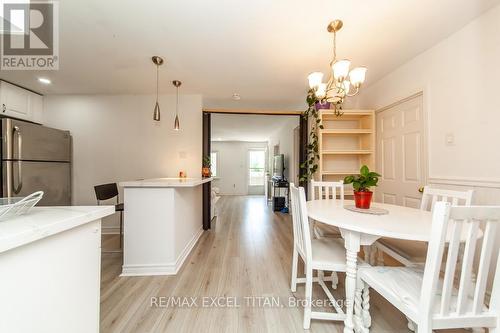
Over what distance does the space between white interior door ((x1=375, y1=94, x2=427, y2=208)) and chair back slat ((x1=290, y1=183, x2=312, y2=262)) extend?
1619 millimetres

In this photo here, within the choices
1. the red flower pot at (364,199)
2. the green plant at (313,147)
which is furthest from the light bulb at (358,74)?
the green plant at (313,147)

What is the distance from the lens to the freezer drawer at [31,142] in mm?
2389

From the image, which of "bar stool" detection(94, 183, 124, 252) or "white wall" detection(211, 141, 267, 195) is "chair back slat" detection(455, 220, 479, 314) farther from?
"white wall" detection(211, 141, 267, 195)

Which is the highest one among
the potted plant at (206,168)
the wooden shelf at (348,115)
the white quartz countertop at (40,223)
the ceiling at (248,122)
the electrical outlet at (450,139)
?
the ceiling at (248,122)

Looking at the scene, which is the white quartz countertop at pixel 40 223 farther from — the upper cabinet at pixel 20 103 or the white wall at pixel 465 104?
the upper cabinet at pixel 20 103

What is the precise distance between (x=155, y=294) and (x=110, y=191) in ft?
5.82

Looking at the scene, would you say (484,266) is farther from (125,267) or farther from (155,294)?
(125,267)

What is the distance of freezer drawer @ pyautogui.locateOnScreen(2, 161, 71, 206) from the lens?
2426mm

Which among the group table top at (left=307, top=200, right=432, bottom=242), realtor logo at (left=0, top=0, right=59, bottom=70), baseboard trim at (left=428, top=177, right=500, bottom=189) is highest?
realtor logo at (left=0, top=0, right=59, bottom=70)

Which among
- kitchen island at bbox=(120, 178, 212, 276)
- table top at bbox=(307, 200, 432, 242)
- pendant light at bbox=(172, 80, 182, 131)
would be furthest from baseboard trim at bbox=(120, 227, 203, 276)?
pendant light at bbox=(172, 80, 182, 131)

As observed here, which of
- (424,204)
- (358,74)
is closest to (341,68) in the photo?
(358,74)

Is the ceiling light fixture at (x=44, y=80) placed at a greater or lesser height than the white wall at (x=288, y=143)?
greater

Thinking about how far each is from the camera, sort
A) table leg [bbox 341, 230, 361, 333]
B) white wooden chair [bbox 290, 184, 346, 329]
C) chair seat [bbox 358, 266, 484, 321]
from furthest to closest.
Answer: white wooden chair [bbox 290, 184, 346, 329], table leg [bbox 341, 230, 361, 333], chair seat [bbox 358, 266, 484, 321]

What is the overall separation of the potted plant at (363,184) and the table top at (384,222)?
163mm
